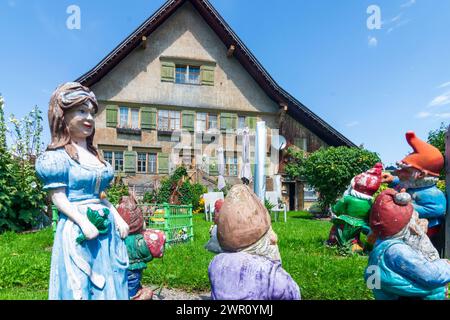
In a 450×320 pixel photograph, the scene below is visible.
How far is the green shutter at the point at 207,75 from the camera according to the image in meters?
15.7

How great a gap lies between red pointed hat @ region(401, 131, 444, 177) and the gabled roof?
1327 centimetres

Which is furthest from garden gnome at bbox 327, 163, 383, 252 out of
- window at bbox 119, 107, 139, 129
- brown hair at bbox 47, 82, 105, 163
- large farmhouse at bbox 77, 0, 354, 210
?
window at bbox 119, 107, 139, 129

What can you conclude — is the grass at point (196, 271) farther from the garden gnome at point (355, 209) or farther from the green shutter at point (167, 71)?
the green shutter at point (167, 71)

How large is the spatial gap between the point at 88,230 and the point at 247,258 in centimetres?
107

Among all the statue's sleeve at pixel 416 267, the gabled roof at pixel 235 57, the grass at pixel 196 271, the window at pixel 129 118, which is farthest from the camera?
the window at pixel 129 118

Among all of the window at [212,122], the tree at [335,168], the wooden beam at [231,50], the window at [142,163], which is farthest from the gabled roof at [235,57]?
the window at [142,163]

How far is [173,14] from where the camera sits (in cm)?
1545

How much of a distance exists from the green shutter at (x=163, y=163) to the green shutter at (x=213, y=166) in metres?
2.11

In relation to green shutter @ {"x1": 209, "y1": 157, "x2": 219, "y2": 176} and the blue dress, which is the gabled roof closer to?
green shutter @ {"x1": 209, "y1": 157, "x2": 219, "y2": 176}

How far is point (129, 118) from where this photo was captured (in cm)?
1520

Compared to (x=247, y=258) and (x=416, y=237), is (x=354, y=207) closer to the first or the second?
(x=416, y=237)

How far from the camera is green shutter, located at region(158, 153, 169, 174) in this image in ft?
50.2
